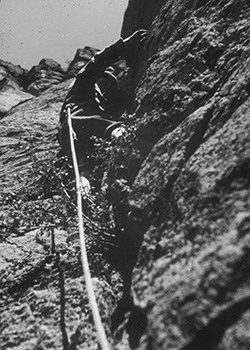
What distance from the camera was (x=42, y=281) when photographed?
233 cm

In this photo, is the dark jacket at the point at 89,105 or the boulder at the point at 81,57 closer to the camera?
the dark jacket at the point at 89,105

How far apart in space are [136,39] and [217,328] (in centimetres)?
447

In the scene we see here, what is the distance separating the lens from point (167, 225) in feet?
6.11

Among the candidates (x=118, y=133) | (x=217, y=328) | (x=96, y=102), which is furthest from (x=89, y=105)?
(x=217, y=328)

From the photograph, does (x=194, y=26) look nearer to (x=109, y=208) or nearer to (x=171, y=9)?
(x=171, y=9)

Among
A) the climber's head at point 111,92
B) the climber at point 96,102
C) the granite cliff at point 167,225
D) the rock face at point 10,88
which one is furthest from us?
the rock face at point 10,88

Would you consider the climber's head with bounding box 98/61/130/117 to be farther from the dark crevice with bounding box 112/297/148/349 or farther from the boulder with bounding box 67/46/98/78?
the boulder with bounding box 67/46/98/78

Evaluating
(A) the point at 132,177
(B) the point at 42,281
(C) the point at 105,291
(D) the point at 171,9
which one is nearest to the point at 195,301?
(C) the point at 105,291

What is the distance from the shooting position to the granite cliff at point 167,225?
4.71 ft

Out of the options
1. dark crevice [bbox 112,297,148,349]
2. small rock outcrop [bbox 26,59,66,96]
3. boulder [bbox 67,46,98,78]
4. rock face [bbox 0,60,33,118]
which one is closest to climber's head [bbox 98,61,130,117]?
dark crevice [bbox 112,297,148,349]

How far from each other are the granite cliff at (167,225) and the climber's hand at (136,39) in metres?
1.13

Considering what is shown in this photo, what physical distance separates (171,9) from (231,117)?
3018mm

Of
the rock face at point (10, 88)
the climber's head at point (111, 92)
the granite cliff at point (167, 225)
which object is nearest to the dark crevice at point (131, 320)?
the granite cliff at point (167, 225)

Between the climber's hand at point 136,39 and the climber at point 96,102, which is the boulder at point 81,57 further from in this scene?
the climber at point 96,102
